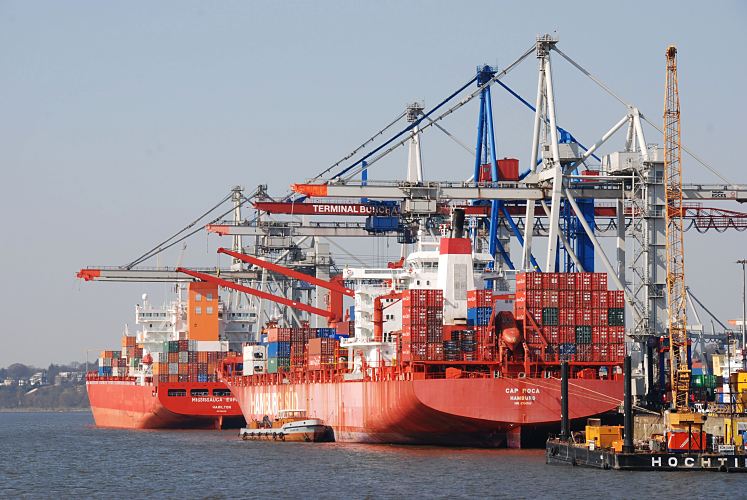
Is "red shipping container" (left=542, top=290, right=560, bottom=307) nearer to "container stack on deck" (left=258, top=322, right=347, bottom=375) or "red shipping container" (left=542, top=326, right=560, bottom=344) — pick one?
"red shipping container" (left=542, top=326, right=560, bottom=344)

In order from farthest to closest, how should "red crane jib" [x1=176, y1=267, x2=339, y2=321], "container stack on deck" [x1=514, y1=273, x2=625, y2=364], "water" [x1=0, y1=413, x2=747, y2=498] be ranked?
"red crane jib" [x1=176, y1=267, x2=339, y2=321], "container stack on deck" [x1=514, y1=273, x2=625, y2=364], "water" [x1=0, y1=413, x2=747, y2=498]

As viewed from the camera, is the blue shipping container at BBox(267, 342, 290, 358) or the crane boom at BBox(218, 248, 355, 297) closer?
the crane boom at BBox(218, 248, 355, 297)

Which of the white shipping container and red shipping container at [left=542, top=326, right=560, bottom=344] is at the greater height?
red shipping container at [left=542, top=326, right=560, bottom=344]

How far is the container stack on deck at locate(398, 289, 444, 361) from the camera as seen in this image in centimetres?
5603

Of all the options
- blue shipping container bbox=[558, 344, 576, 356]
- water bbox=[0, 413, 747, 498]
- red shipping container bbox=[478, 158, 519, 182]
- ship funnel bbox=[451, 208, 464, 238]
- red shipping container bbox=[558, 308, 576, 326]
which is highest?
red shipping container bbox=[478, 158, 519, 182]

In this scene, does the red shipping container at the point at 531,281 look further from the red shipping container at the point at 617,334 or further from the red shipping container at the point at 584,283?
the red shipping container at the point at 617,334

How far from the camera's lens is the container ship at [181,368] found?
3499 inches

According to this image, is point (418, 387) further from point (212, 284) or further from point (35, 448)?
point (212, 284)

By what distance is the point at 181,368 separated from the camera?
8981 centimetres

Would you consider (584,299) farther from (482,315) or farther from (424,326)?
(424,326)

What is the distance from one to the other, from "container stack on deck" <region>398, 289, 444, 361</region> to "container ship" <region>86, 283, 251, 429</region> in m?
Answer: 35.1

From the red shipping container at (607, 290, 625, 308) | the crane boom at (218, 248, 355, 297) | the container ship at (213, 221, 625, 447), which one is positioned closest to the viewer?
the container ship at (213, 221, 625, 447)

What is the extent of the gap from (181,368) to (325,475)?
4301 cm

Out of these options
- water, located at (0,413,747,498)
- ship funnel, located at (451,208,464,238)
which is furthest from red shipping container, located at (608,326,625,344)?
ship funnel, located at (451,208,464,238)
